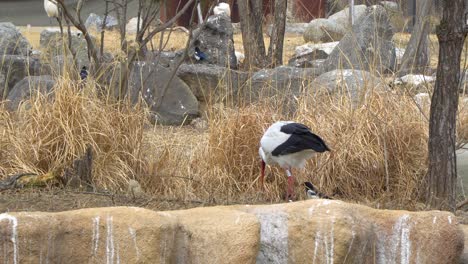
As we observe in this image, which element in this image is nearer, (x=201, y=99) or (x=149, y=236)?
(x=149, y=236)

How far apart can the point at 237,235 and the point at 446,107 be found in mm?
1984

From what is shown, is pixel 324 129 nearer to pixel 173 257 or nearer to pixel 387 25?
pixel 173 257

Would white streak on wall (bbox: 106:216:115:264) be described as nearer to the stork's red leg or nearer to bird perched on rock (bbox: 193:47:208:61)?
the stork's red leg

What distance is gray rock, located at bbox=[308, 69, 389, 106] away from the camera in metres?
6.88

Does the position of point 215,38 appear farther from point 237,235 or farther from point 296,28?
point 237,235

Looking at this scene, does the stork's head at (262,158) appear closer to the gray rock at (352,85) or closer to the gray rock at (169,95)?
the gray rock at (352,85)

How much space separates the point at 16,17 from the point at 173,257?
1134 cm

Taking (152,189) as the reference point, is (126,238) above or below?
above

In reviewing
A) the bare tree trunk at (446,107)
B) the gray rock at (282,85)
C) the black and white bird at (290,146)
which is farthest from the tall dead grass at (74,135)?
the bare tree trunk at (446,107)

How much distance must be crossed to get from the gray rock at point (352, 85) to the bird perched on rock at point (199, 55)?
5175 millimetres

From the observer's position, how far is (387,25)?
10.7 meters

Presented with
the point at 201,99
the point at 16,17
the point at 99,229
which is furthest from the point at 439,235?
the point at 16,17

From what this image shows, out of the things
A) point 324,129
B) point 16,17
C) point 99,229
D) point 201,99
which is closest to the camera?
point 99,229

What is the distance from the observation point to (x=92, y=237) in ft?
11.7
